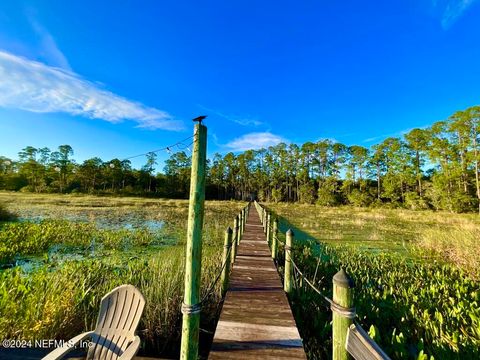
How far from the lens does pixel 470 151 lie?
27.1m

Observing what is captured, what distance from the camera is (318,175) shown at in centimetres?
5084

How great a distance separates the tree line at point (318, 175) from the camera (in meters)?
29.3

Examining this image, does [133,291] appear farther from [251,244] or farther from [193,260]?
[251,244]

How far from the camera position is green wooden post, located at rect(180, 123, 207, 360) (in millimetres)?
2109

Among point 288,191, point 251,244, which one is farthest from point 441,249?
point 288,191

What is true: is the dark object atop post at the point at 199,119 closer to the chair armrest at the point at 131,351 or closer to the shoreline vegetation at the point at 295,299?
the chair armrest at the point at 131,351

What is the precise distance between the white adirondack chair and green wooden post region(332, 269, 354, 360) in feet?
5.83

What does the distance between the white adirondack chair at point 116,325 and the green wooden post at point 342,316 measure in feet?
5.83

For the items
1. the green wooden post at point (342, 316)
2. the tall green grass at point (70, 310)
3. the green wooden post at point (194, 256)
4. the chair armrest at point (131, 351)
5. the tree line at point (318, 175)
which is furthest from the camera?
the tree line at point (318, 175)

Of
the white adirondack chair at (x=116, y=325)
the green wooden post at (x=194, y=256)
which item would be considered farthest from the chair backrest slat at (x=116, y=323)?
the green wooden post at (x=194, y=256)

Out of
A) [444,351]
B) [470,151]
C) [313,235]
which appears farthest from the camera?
[470,151]

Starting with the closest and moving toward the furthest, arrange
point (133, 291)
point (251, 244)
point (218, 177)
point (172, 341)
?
point (133, 291) → point (172, 341) → point (251, 244) → point (218, 177)

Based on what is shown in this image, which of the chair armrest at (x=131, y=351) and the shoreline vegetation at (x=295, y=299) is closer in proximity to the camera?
the chair armrest at (x=131, y=351)

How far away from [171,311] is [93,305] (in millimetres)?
1232
